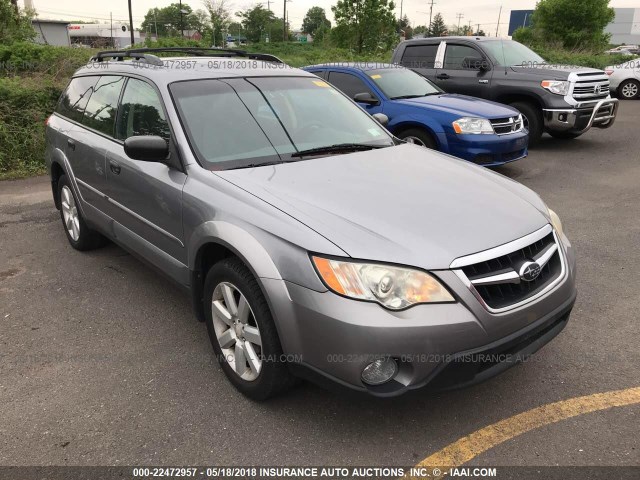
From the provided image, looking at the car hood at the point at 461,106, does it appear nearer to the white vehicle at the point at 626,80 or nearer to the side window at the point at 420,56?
the side window at the point at 420,56

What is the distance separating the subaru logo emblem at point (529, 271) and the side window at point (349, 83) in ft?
18.5

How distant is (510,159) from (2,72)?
11.2m

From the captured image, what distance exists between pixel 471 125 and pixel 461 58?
12.1ft

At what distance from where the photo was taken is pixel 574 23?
27.3 m

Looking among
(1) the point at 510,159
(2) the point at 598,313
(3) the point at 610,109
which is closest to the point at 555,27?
(3) the point at 610,109

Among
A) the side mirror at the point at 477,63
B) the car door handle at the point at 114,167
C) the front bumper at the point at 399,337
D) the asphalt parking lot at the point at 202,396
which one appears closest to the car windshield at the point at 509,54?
the side mirror at the point at 477,63

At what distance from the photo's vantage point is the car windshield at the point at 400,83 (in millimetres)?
7629

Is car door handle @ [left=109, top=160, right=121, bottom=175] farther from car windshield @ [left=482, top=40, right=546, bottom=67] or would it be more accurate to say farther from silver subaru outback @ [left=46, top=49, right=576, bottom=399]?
car windshield @ [left=482, top=40, right=546, bottom=67]

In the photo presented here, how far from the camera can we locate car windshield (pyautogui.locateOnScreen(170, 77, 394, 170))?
3109 millimetres

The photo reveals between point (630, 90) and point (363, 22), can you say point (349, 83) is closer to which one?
point (630, 90)

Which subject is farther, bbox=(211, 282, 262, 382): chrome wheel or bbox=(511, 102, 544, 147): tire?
bbox=(511, 102, 544, 147): tire

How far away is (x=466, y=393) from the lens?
9.24 feet

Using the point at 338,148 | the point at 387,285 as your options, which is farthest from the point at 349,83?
the point at 387,285

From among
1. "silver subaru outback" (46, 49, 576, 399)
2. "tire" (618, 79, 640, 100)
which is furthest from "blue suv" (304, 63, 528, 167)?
"tire" (618, 79, 640, 100)
